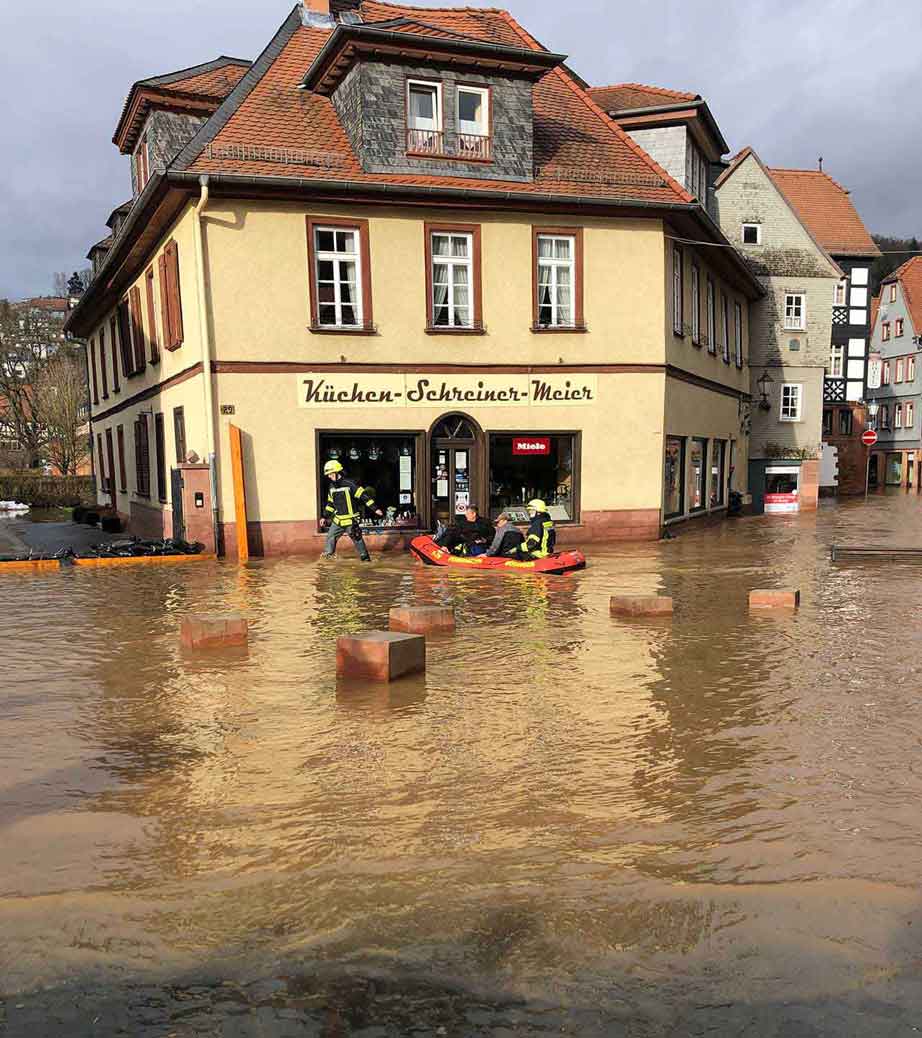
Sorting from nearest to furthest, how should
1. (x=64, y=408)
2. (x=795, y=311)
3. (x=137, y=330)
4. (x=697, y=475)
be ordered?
(x=137, y=330)
(x=697, y=475)
(x=795, y=311)
(x=64, y=408)

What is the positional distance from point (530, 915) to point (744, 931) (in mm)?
920

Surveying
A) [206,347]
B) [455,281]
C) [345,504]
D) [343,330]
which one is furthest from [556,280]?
[206,347]

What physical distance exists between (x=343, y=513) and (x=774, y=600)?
301 inches

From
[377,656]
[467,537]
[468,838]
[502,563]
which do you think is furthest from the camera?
[467,537]

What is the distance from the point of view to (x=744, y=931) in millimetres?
3904

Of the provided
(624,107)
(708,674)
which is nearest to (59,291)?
(624,107)

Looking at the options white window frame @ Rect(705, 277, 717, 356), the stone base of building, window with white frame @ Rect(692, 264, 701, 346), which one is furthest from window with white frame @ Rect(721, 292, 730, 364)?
the stone base of building

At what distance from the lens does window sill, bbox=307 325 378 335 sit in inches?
659

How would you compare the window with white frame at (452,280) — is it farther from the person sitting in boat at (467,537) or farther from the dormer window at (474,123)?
the person sitting in boat at (467,537)

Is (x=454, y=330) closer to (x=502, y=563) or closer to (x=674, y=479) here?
(x=502, y=563)

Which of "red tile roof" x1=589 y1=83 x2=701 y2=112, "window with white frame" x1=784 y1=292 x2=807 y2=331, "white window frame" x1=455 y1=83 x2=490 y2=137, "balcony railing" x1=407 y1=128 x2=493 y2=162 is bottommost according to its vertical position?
"window with white frame" x1=784 y1=292 x2=807 y2=331

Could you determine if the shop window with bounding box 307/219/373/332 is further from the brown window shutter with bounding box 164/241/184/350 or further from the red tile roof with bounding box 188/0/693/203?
the brown window shutter with bounding box 164/241/184/350

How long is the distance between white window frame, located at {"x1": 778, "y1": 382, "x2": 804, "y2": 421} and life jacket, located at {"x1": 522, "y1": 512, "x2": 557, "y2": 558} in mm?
19101

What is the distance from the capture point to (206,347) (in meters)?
16.1
